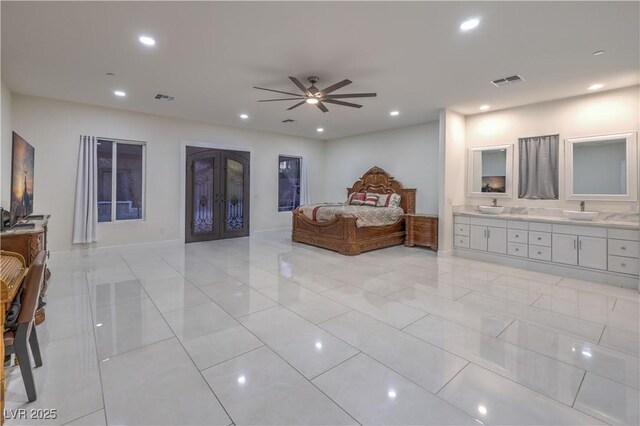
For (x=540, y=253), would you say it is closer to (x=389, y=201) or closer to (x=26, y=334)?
(x=389, y=201)

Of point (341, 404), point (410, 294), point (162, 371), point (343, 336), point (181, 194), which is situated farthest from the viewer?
point (181, 194)

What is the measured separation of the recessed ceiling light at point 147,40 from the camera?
3094 mm

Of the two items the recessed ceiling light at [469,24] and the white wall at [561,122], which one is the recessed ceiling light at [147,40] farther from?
the white wall at [561,122]

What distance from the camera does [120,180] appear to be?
6113 millimetres

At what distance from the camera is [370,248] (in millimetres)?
6176

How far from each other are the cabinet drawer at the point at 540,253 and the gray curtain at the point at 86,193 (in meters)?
7.72

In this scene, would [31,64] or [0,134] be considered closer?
[31,64]

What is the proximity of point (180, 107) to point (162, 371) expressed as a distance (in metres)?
5.04

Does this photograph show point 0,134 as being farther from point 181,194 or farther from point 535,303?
point 535,303

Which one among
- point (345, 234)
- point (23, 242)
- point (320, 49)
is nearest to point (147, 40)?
point (320, 49)

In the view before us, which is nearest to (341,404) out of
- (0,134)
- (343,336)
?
(343,336)

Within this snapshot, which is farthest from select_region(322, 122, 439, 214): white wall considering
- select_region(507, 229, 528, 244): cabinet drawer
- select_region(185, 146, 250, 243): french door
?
select_region(185, 146, 250, 243): french door

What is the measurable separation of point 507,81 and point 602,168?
2068 millimetres

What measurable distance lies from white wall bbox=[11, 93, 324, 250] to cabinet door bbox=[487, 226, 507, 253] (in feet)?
17.5
